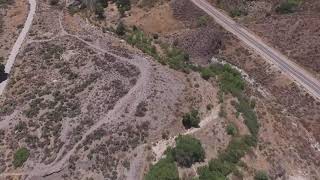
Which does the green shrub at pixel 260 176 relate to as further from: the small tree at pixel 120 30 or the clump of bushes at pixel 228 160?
the small tree at pixel 120 30

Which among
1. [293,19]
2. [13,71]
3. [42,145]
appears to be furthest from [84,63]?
[293,19]

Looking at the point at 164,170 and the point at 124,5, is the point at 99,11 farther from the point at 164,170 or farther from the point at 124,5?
the point at 164,170

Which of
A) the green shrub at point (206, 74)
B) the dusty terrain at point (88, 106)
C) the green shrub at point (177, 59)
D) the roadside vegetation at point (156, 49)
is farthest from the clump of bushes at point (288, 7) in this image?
the dusty terrain at point (88, 106)

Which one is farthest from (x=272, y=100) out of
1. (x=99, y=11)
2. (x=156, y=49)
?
(x=99, y=11)

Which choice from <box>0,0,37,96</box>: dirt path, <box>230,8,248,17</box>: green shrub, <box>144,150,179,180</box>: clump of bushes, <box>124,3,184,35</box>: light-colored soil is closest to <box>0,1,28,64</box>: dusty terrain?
<box>0,0,37,96</box>: dirt path

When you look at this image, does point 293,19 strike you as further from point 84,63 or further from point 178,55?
point 84,63

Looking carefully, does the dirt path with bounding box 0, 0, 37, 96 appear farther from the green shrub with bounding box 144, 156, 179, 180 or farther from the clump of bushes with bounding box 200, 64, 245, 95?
the clump of bushes with bounding box 200, 64, 245, 95
